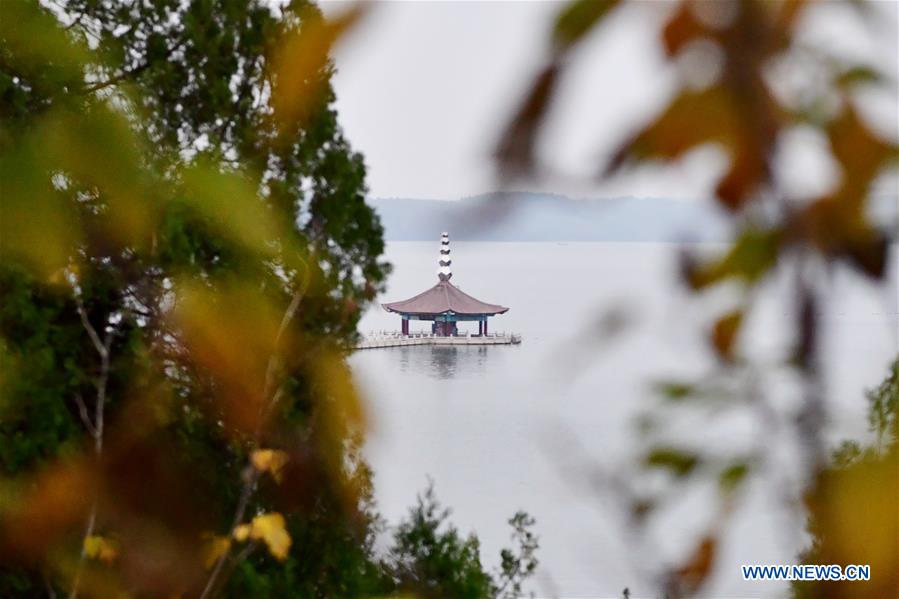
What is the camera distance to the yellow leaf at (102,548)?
130 cm

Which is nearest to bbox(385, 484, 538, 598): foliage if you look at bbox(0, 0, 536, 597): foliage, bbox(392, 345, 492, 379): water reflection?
bbox(0, 0, 536, 597): foliage

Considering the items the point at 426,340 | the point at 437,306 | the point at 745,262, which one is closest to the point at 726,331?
the point at 745,262

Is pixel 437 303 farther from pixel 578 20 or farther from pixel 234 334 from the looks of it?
pixel 578 20

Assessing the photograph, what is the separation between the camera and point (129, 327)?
157 centimetres

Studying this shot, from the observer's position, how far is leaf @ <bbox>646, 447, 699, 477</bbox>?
0.24 m

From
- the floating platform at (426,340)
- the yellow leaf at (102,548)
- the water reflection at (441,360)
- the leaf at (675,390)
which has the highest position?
the floating platform at (426,340)

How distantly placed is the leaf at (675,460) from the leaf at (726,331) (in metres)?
0.06

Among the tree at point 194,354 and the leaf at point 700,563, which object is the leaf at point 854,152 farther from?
the tree at point 194,354

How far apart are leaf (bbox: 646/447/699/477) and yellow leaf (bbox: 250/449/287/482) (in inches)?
35.9

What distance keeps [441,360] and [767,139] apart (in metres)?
1.94

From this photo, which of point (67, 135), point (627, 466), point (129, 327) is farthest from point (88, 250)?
point (627, 466)

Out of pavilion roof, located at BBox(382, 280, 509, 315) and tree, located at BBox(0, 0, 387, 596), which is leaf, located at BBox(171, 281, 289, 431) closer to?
tree, located at BBox(0, 0, 387, 596)

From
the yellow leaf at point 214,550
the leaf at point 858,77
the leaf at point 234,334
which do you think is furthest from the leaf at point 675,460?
the yellow leaf at point 214,550

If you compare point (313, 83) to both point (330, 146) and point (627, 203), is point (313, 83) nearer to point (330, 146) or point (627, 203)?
point (627, 203)
